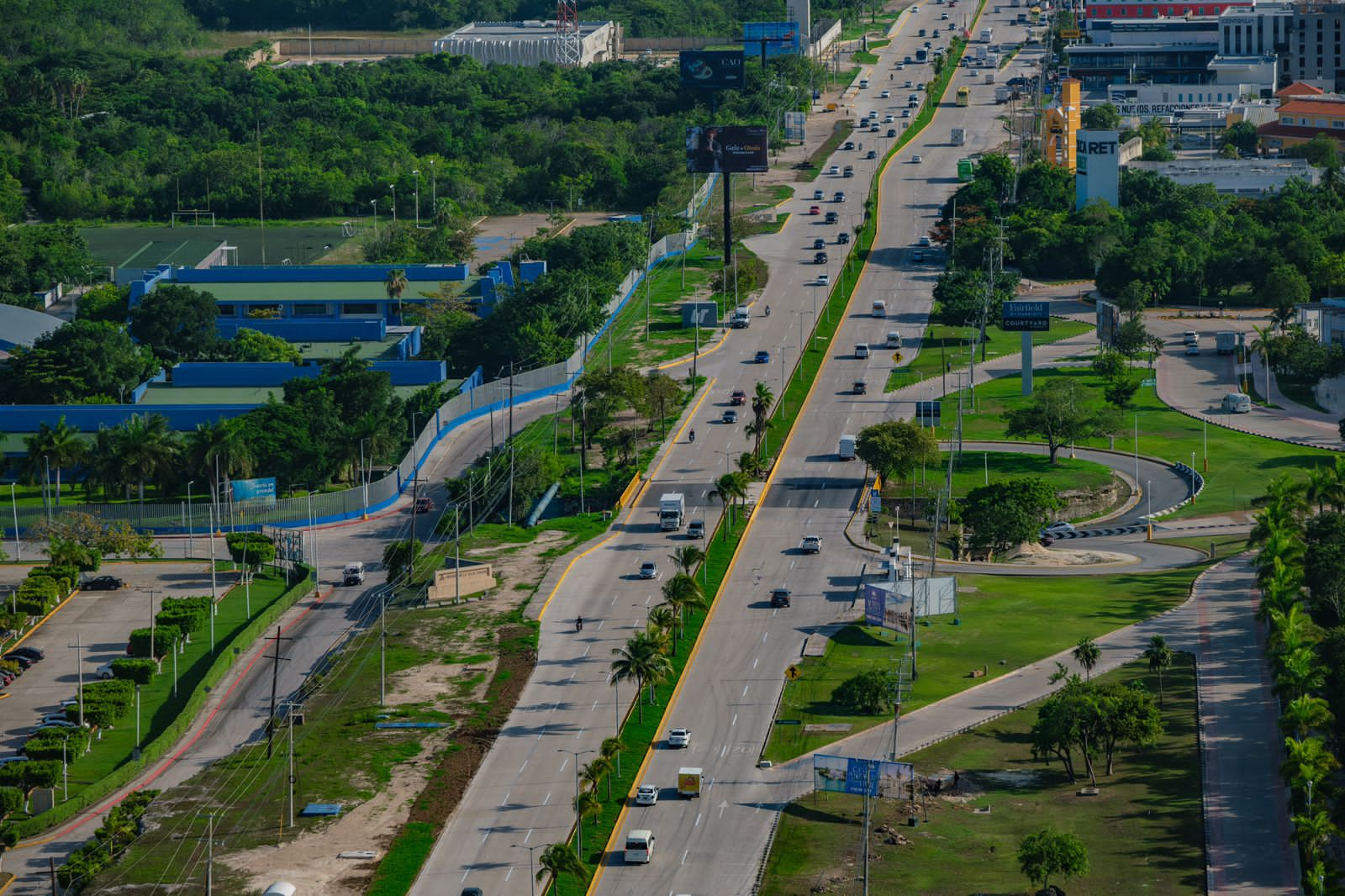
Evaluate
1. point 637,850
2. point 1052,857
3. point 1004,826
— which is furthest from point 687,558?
point 1052,857

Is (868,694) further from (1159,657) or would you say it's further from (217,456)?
(217,456)

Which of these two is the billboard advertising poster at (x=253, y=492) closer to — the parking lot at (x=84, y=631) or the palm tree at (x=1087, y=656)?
the parking lot at (x=84, y=631)

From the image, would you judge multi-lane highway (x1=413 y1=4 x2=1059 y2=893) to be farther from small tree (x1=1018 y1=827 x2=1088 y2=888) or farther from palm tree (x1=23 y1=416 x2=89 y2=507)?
palm tree (x1=23 y1=416 x2=89 y2=507)

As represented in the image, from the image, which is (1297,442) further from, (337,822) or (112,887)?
(112,887)

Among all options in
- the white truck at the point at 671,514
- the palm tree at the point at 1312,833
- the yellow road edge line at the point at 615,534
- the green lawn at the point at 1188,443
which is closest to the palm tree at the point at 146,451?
the yellow road edge line at the point at 615,534

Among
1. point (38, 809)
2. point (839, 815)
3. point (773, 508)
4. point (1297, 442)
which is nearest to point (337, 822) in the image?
point (38, 809)
